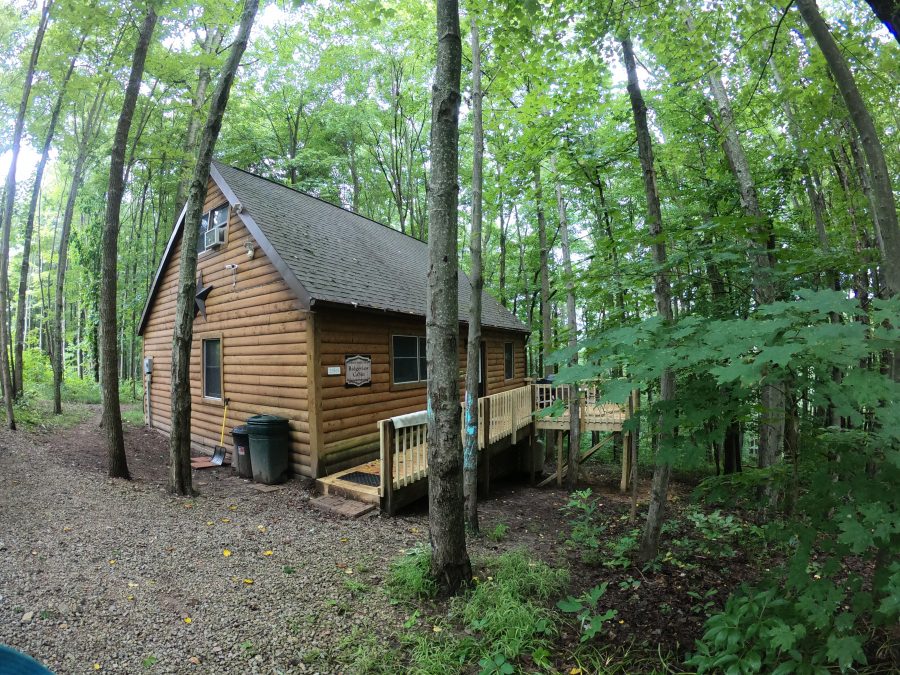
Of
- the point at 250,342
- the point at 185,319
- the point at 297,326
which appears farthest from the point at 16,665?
the point at 250,342

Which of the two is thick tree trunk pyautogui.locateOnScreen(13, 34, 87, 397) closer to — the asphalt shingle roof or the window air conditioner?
the window air conditioner

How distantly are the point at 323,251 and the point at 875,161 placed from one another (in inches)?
311

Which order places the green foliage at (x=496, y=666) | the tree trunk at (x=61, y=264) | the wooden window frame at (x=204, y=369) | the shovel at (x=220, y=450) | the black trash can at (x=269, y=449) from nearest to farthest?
the green foliage at (x=496, y=666) < the black trash can at (x=269, y=449) < the shovel at (x=220, y=450) < the wooden window frame at (x=204, y=369) < the tree trunk at (x=61, y=264)

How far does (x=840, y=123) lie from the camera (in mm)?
5555

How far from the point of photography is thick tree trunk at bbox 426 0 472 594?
11.1ft

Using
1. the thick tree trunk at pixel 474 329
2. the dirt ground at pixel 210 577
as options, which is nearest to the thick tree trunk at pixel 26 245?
the dirt ground at pixel 210 577

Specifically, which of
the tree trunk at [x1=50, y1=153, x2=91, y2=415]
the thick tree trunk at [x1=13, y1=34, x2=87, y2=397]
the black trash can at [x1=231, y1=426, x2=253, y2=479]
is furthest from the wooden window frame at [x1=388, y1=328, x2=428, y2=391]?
the tree trunk at [x1=50, y1=153, x2=91, y2=415]

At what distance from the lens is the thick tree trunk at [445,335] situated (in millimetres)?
3377

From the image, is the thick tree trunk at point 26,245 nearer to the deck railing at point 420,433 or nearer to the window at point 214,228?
the window at point 214,228

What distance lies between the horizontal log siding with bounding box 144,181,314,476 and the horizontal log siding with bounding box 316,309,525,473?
0.35 meters

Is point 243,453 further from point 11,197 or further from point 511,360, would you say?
point 511,360

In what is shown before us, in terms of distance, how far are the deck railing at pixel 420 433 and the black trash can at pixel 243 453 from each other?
222cm

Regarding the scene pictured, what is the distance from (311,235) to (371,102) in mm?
11842

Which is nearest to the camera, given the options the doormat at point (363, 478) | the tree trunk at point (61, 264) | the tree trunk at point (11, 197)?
the doormat at point (363, 478)
